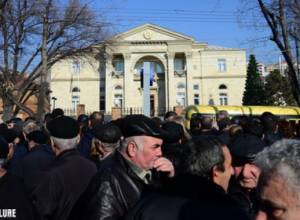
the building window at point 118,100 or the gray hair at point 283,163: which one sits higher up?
the building window at point 118,100

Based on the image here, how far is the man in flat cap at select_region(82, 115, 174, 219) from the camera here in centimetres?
286

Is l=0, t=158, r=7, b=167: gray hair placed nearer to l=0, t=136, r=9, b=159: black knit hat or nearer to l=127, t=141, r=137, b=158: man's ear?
l=0, t=136, r=9, b=159: black knit hat

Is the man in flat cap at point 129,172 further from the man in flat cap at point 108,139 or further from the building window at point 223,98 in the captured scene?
the building window at point 223,98

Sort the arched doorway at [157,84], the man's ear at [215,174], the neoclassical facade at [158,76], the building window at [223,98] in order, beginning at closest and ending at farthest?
the man's ear at [215,174] → the neoclassical facade at [158,76] → the arched doorway at [157,84] → the building window at [223,98]

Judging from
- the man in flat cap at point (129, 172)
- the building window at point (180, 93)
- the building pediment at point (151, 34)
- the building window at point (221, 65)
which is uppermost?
the building pediment at point (151, 34)

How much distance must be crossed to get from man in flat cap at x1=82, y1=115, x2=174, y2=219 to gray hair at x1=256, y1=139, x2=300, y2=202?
124cm

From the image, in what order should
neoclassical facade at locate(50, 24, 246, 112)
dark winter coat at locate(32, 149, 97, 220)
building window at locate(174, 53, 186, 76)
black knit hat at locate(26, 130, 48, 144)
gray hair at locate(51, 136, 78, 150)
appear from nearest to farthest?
1. dark winter coat at locate(32, 149, 97, 220)
2. gray hair at locate(51, 136, 78, 150)
3. black knit hat at locate(26, 130, 48, 144)
4. neoclassical facade at locate(50, 24, 246, 112)
5. building window at locate(174, 53, 186, 76)

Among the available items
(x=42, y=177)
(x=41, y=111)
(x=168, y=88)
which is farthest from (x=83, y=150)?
(x=168, y=88)

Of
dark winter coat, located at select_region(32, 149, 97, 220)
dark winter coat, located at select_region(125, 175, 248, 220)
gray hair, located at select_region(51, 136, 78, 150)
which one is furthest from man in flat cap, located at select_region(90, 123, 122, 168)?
Result: dark winter coat, located at select_region(125, 175, 248, 220)

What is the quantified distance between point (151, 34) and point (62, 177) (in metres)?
67.2

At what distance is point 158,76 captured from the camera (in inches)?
2815

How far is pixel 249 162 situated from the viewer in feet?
12.5

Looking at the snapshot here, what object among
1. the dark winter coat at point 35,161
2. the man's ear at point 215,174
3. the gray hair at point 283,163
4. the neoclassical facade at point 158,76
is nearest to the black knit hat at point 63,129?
the dark winter coat at point 35,161

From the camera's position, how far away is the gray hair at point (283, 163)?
5.42 feet
